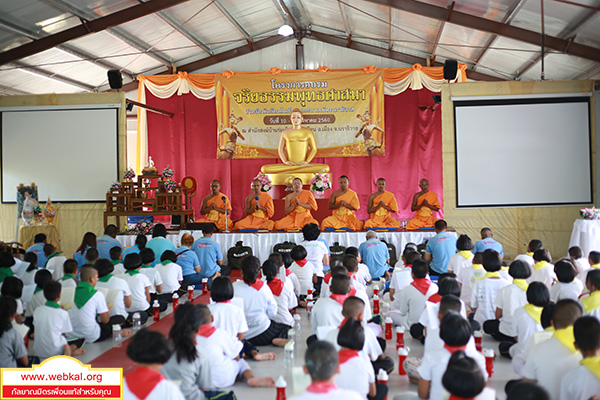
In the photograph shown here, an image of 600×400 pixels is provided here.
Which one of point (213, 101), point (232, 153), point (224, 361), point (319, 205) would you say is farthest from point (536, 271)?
point (213, 101)

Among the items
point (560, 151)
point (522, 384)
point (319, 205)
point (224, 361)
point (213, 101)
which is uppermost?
point (213, 101)

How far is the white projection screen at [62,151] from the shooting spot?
9898 millimetres

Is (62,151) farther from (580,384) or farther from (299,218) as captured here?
(580,384)

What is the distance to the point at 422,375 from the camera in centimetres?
270

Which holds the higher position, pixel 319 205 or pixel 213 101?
pixel 213 101

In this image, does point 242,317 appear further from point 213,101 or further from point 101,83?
point 101,83

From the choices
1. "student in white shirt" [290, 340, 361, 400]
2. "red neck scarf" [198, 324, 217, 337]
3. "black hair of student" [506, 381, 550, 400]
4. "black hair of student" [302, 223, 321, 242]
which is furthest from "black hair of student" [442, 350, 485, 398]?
"black hair of student" [302, 223, 321, 242]

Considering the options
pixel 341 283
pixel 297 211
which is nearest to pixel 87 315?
pixel 341 283

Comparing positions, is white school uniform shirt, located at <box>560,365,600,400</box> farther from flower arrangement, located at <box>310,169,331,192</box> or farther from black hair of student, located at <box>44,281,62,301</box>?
flower arrangement, located at <box>310,169,331,192</box>

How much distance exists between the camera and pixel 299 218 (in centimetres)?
861

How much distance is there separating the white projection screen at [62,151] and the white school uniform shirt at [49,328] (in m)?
6.35

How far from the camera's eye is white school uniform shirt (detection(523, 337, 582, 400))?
2584 millimetres

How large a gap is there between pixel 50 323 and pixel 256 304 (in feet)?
4.89

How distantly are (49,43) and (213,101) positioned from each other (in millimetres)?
3846
